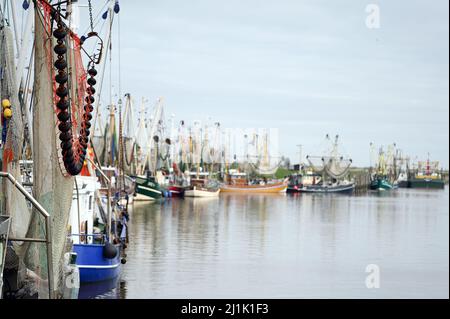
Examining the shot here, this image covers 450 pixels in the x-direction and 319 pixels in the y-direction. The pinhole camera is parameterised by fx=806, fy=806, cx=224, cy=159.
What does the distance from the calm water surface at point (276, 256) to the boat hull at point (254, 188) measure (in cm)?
4130

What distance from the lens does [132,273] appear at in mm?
29062

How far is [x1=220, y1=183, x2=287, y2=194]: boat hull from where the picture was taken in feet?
356

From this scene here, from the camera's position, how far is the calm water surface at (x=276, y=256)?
2773 cm

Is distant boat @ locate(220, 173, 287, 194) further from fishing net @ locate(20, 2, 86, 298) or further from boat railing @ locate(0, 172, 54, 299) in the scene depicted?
boat railing @ locate(0, 172, 54, 299)

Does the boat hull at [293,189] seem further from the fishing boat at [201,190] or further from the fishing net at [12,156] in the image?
the fishing net at [12,156]

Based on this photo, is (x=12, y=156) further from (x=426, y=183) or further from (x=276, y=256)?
(x=426, y=183)

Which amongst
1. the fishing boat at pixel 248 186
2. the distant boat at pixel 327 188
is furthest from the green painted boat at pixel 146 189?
the distant boat at pixel 327 188

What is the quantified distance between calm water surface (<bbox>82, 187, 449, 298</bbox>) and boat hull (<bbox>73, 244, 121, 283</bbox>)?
0.45 m

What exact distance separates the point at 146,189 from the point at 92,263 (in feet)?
174

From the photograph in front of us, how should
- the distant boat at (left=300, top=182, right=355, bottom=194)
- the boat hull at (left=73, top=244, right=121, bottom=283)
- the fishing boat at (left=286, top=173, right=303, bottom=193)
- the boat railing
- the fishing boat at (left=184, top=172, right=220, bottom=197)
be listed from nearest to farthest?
1. the boat railing
2. the boat hull at (left=73, top=244, right=121, bottom=283)
3. the fishing boat at (left=184, top=172, right=220, bottom=197)
4. the fishing boat at (left=286, top=173, right=303, bottom=193)
5. the distant boat at (left=300, top=182, right=355, bottom=194)

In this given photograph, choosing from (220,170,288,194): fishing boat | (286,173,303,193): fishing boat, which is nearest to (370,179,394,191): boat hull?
(286,173,303,193): fishing boat
